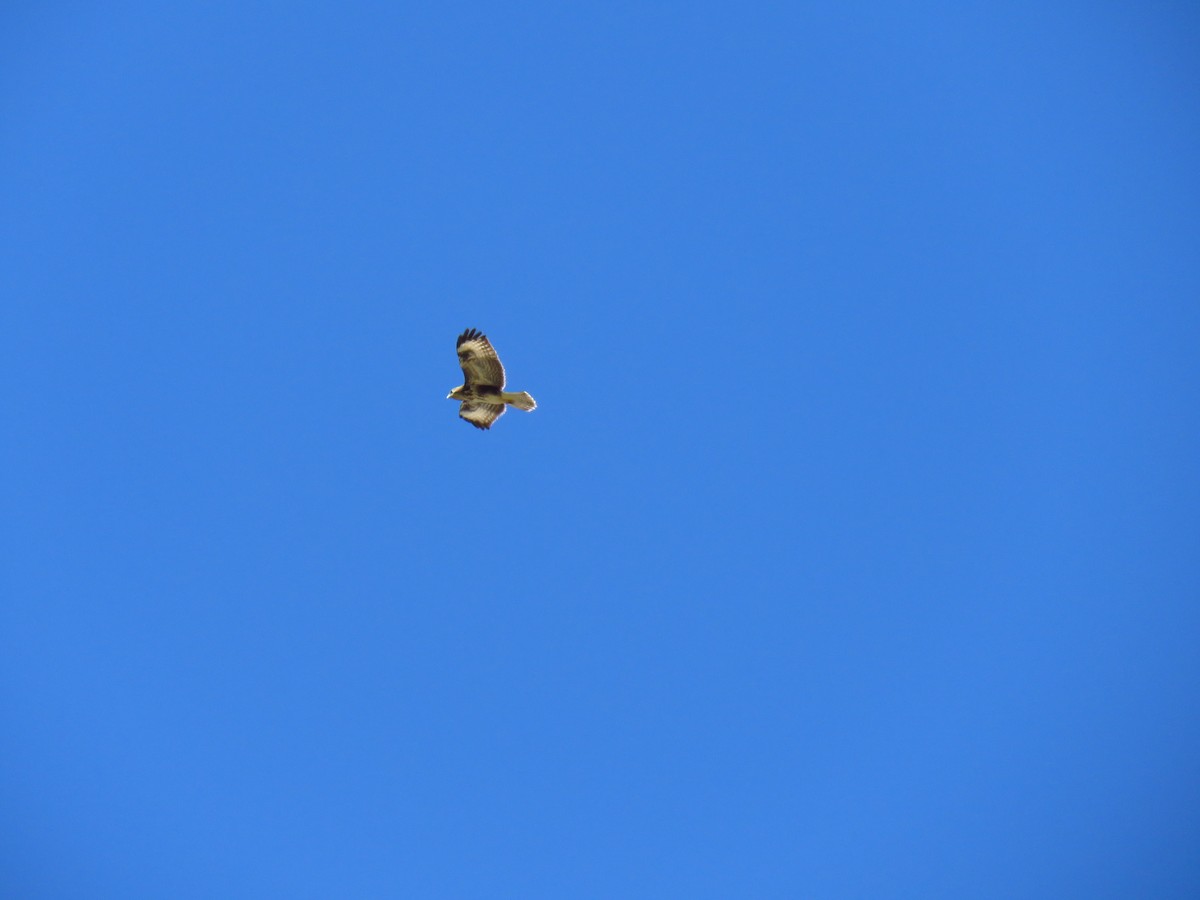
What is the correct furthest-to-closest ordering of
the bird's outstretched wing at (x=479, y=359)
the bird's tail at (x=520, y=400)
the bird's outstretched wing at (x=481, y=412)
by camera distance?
the bird's outstretched wing at (x=481, y=412) < the bird's tail at (x=520, y=400) < the bird's outstretched wing at (x=479, y=359)

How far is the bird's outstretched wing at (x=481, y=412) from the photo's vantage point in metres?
16.4

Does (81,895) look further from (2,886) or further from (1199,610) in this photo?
(1199,610)

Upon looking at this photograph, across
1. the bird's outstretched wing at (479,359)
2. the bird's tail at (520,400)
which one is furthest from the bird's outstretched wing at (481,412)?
the bird's outstretched wing at (479,359)

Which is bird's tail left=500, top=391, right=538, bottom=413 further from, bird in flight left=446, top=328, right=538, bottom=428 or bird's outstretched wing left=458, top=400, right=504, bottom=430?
bird's outstretched wing left=458, top=400, right=504, bottom=430

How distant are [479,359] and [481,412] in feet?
4.39

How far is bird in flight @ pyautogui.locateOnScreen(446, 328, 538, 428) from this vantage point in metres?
15.9

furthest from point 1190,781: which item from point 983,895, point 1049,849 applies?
point 983,895

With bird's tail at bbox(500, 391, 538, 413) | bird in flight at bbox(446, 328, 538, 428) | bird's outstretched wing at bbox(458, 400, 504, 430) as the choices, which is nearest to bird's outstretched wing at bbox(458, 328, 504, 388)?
bird in flight at bbox(446, 328, 538, 428)

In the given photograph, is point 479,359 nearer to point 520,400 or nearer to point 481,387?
point 481,387

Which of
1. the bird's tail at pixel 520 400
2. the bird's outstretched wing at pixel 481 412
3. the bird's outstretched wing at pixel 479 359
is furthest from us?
the bird's outstretched wing at pixel 481 412

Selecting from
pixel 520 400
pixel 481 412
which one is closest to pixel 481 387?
pixel 481 412

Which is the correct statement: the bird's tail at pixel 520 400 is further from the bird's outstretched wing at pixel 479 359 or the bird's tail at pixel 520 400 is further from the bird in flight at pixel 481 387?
the bird's outstretched wing at pixel 479 359

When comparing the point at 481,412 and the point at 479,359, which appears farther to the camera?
the point at 481,412

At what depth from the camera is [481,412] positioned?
16.5m
